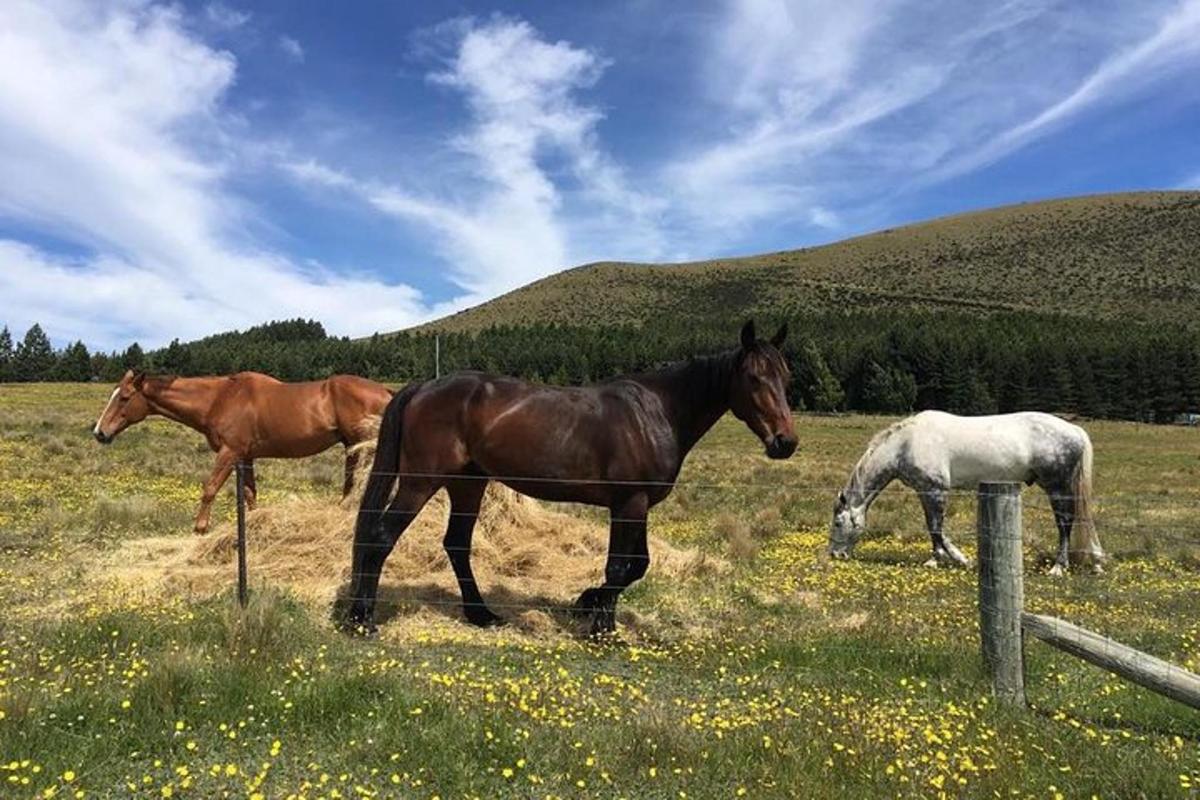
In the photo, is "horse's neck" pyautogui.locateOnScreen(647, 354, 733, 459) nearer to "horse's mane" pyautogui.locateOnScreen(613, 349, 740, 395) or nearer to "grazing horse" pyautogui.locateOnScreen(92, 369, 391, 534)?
"horse's mane" pyautogui.locateOnScreen(613, 349, 740, 395)

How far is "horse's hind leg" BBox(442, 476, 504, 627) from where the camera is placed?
273 inches

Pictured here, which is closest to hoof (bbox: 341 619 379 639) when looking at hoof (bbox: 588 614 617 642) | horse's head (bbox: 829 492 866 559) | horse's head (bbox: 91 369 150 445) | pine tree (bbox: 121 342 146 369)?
hoof (bbox: 588 614 617 642)

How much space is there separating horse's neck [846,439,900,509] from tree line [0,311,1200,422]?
5000 cm

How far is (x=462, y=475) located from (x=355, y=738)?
106 inches

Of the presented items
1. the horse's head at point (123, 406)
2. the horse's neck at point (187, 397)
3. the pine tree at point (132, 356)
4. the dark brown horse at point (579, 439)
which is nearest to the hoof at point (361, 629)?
the dark brown horse at point (579, 439)

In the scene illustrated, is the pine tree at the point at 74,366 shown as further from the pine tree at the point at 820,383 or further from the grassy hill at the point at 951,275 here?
the pine tree at the point at 820,383

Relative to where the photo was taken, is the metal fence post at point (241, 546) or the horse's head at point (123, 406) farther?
the horse's head at point (123, 406)

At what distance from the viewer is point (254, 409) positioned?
1146cm

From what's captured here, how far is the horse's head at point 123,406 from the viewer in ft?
38.4

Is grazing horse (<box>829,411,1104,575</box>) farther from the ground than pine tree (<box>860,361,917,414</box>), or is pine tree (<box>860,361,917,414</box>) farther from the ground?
pine tree (<box>860,361,917,414</box>)

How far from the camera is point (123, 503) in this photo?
1196 cm

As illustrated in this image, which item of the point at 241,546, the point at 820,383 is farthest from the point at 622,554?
the point at 820,383

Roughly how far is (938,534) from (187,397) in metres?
11.1

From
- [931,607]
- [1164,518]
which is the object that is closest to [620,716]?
[931,607]
